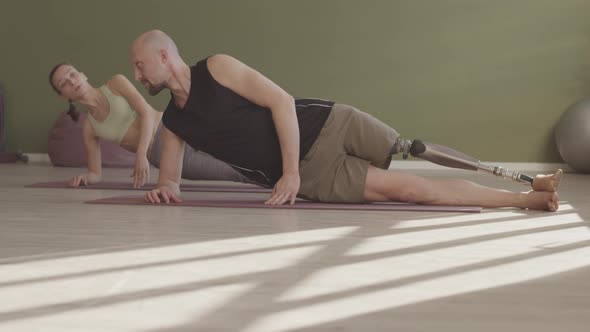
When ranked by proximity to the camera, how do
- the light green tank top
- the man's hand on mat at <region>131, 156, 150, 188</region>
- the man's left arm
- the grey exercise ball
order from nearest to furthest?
1. the man's left arm
2. the man's hand on mat at <region>131, 156, 150, 188</region>
3. the light green tank top
4. the grey exercise ball

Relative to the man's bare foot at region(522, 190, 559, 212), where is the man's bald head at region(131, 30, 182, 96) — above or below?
above

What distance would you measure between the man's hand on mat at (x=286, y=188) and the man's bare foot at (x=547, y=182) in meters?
0.87

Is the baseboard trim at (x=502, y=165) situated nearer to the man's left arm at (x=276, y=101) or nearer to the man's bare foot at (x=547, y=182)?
the man's bare foot at (x=547, y=182)

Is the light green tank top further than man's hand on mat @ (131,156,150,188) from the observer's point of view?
Yes

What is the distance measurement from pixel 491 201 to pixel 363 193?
0.48 metres

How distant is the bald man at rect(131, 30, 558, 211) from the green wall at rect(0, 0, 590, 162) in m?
3.11

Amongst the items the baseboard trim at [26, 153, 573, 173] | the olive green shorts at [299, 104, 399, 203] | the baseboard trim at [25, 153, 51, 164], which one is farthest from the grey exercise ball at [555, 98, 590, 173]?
the baseboard trim at [25, 153, 51, 164]

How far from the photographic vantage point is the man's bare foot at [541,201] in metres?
3.09

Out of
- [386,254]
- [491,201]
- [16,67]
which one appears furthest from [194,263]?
[16,67]

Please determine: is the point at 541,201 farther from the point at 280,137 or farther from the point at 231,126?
the point at 231,126

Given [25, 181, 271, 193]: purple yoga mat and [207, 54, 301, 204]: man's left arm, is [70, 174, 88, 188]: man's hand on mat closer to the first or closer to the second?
[25, 181, 271, 193]: purple yoga mat

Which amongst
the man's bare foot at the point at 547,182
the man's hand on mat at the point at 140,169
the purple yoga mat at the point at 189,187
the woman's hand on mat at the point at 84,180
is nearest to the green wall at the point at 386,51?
the purple yoga mat at the point at 189,187

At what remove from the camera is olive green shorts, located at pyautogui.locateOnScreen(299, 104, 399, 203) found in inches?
124

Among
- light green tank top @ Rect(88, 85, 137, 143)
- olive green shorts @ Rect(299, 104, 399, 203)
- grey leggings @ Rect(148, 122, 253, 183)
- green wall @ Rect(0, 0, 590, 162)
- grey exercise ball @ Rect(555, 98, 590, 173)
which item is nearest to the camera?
olive green shorts @ Rect(299, 104, 399, 203)
